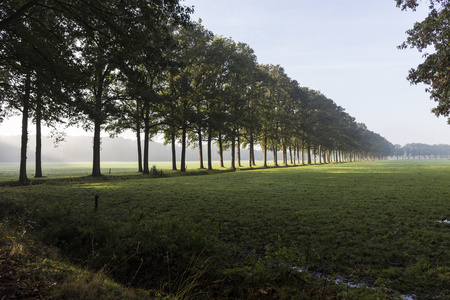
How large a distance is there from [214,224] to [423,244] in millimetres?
6435

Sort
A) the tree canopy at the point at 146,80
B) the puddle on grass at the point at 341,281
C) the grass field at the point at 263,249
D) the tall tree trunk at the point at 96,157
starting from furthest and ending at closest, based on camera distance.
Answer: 1. the tall tree trunk at the point at 96,157
2. the tree canopy at the point at 146,80
3. the grass field at the point at 263,249
4. the puddle on grass at the point at 341,281

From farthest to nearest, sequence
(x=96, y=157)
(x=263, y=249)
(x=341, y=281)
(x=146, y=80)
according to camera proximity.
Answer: (x=96, y=157), (x=146, y=80), (x=263, y=249), (x=341, y=281)

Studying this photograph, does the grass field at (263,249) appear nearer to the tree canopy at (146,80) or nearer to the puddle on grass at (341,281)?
the puddle on grass at (341,281)

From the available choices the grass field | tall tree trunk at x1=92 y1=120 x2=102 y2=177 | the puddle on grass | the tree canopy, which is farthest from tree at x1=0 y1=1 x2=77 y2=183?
tall tree trunk at x1=92 y1=120 x2=102 y2=177

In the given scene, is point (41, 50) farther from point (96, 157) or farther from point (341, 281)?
point (96, 157)

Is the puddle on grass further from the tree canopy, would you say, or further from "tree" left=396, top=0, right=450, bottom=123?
"tree" left=396, top=0, right=450, bottom=123

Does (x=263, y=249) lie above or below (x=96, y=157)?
below

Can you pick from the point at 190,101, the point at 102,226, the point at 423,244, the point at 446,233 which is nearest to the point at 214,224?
the point at 102,226

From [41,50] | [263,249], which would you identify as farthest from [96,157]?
[263,249]

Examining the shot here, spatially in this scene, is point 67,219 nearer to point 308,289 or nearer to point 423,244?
point 308,289

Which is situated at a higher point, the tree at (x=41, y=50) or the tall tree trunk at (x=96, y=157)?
the tree at (x=41, y=50)

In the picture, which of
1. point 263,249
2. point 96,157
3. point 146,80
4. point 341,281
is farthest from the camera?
point 96,157

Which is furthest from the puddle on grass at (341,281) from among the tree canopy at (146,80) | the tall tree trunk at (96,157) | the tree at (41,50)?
the tall tree trunk at (96,157)

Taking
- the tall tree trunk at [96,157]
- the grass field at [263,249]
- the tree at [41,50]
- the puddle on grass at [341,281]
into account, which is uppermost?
the tree at [41,50]
